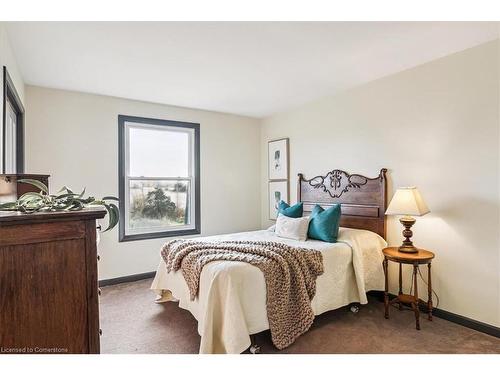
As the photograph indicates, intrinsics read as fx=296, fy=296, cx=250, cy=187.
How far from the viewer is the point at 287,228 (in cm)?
335

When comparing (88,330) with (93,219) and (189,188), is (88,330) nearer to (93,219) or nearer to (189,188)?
(93,219)

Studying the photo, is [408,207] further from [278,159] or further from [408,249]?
[278,159]

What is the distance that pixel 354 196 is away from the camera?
3.53 m

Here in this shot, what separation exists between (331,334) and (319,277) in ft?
1.53

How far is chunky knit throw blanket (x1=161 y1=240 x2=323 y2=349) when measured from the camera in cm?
226

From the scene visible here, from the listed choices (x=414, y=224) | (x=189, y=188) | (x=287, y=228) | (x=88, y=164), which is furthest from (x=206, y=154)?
(x=414, y=224)

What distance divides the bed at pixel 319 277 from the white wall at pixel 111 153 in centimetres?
108

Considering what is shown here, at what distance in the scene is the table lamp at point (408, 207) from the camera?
268cm

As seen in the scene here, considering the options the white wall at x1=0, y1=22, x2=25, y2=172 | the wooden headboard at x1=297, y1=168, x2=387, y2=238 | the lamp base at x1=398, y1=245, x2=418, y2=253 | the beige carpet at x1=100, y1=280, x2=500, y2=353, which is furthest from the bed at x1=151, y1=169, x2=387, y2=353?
the white wall at x1=0, y1=22, x2=25, y2=172

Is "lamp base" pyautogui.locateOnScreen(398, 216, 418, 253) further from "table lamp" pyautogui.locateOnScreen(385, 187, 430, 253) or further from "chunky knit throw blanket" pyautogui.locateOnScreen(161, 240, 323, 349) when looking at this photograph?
"chunky knit throw blanket" pyautogui.locateOnScreen(161, 240, 323, 349)

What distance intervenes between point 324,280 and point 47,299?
2.14m

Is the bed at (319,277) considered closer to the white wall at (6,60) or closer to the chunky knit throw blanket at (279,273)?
the chunky knit throw blanket at (279,273)

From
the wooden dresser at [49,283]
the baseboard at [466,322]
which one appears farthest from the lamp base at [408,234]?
the wooden dresser at [49,283]
